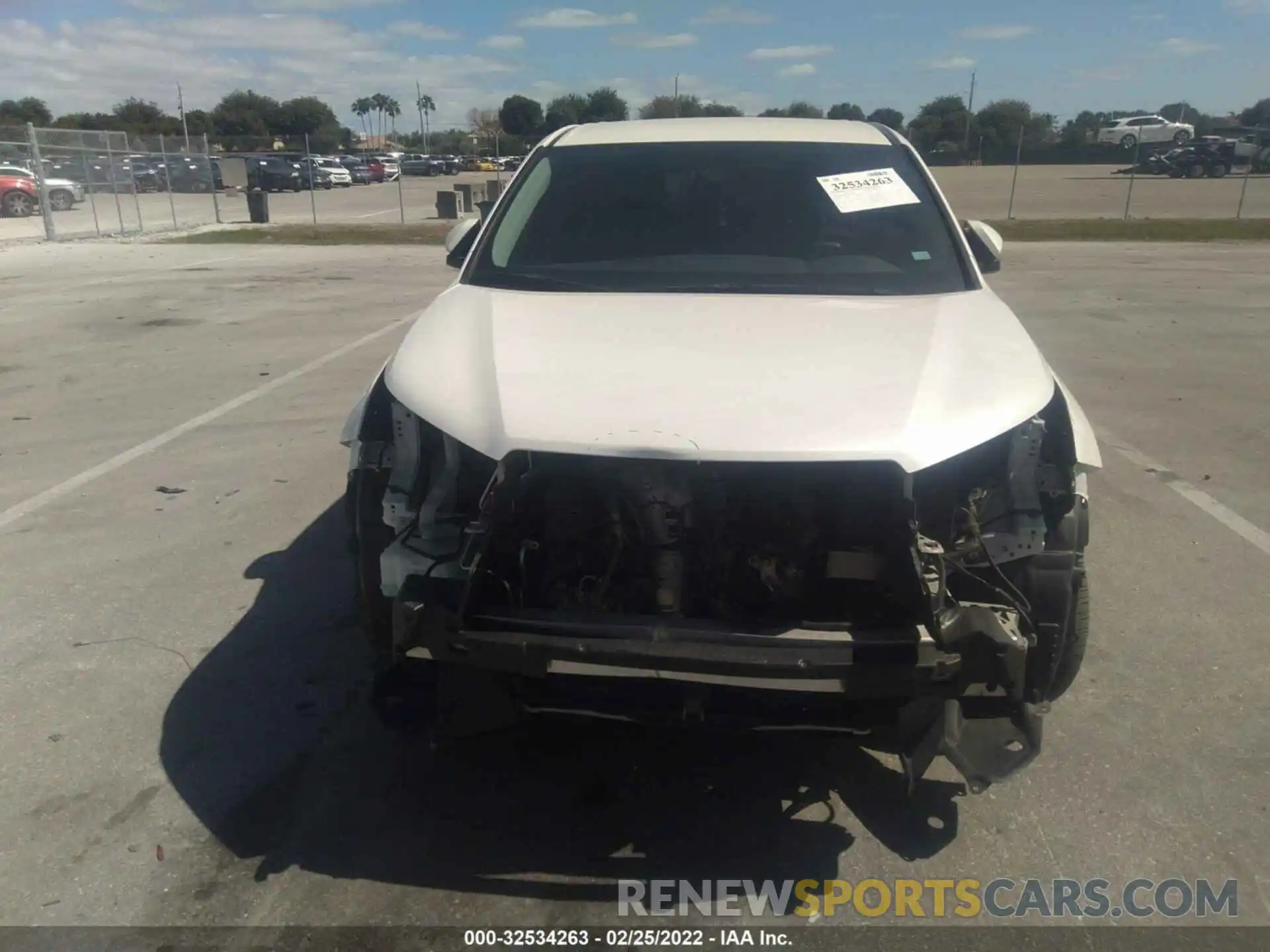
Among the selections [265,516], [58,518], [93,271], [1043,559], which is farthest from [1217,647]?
[93,271]

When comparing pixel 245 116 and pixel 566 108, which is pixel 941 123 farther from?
pixel 245 116

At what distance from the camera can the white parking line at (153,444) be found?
5387 mm

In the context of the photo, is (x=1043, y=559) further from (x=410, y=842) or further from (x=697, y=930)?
(x=410, y=842)

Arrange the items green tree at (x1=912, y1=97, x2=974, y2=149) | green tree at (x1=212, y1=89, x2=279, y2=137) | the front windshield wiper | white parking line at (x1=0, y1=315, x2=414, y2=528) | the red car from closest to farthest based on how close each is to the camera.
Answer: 1. the front windshield wiper
2. white parking line at (x1=0, y1=315, x2=414, y2=528)
3. the red car
4. green tree at (x1=912, y1=97, x2=974, y2=149)
5. green tree at (x1=212, y1=89, x2=279, y2=137)

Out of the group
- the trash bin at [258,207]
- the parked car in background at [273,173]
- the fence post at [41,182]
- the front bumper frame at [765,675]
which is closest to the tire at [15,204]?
the fence post at [41,182]

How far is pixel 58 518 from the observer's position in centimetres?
521

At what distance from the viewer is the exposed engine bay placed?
2.38m

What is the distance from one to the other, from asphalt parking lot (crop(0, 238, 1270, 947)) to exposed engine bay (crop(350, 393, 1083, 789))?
1.38 feet

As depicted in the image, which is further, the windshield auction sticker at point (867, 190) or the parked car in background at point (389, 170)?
the parked car in background at point (389, 170)

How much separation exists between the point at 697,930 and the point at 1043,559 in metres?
1.30

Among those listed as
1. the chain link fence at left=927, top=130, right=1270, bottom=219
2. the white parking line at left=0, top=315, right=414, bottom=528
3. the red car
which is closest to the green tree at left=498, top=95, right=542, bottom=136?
the chain link fence at left=927, top=130, right=1270, bottom=219

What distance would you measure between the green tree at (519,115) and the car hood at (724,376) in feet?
209

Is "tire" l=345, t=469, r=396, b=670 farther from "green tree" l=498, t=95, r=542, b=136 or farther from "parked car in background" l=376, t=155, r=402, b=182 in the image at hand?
"green tree" l=498, t=95, r=542, b=136

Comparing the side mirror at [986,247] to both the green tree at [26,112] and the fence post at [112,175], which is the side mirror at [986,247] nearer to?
the fence post at [112,175]
